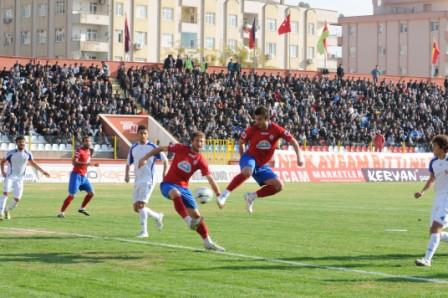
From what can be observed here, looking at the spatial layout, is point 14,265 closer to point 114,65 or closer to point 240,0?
point 114,65

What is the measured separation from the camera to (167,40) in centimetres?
11269

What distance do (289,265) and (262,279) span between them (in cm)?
162

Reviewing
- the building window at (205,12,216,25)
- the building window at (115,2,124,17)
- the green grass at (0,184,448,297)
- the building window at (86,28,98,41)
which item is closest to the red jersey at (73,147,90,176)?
the green grass at (0,184,448,297)

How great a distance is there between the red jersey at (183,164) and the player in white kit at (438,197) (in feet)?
12.1

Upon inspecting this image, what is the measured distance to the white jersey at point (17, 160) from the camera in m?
24.5

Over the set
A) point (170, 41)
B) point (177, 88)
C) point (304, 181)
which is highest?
point (170, 41)

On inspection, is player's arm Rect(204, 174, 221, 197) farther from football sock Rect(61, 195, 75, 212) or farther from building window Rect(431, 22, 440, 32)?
building window Rect(431, 22, 440, 32)

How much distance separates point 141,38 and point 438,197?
96027 mm

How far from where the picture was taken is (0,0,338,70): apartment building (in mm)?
104062

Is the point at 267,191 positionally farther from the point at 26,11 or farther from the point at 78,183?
the point at 26,11

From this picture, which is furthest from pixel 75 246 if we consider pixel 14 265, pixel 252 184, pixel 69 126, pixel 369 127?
pixel 369 127

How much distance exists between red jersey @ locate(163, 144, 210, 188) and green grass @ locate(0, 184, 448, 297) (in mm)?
1225

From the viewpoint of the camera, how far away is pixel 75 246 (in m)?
17.5

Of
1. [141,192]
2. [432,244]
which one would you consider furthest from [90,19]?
[432,244]
